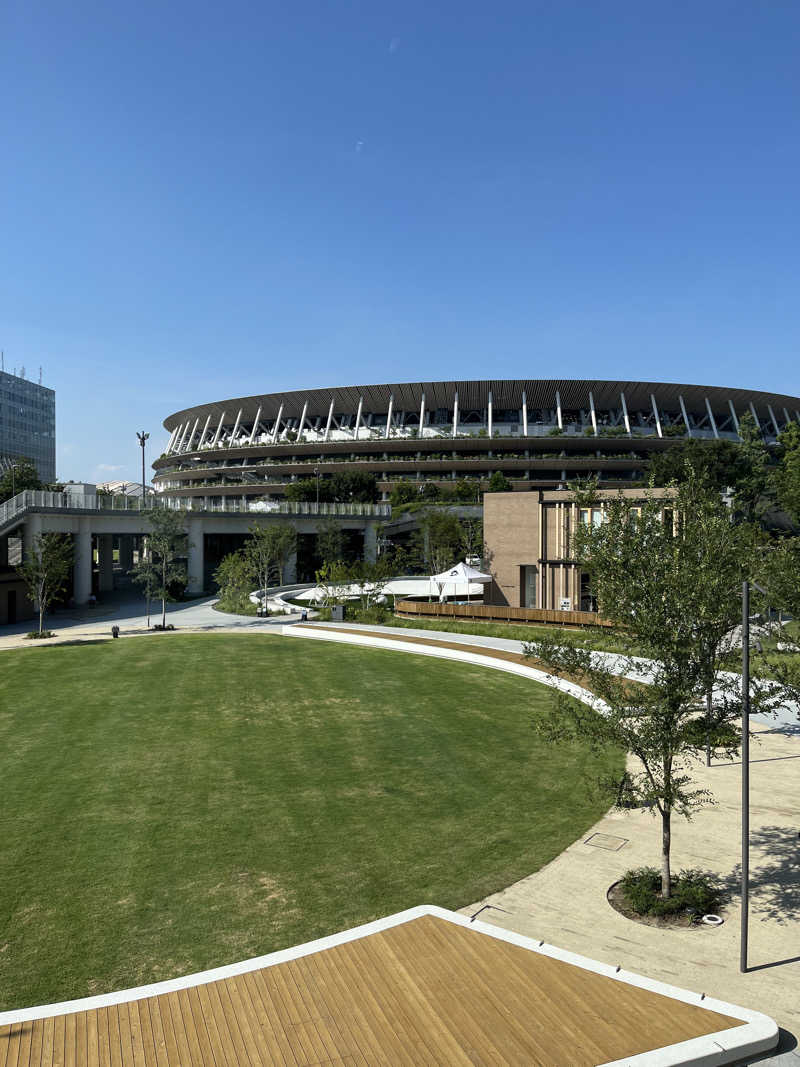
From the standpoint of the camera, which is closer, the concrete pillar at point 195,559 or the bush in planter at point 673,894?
the bush in planter at point 673,894

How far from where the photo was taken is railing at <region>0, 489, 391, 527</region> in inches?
1981

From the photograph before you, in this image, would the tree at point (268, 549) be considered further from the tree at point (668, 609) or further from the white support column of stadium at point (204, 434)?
the white support column of stadium at point (204, 434)

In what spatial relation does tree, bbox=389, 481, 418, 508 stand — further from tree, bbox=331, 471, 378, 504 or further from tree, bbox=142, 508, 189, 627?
tree, bbox=142, 508, 189, 627

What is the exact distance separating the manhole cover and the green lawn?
0.38 m

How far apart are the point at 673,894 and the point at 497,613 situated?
28797 mm

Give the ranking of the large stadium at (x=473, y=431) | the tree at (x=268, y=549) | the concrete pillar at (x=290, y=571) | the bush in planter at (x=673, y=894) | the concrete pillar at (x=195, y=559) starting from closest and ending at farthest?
the bush in planter at (x=673, y=894), the tree at (x=268, y=549), the concrete pillar at (x=195, y=559), the concrete pillar at (x=290, y=571), the large stadium at (x=473, y=431)

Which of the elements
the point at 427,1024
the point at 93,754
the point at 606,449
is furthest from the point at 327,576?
the point at 606,449

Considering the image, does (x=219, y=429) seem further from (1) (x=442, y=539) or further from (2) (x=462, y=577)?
(2) (x=462, y=577)

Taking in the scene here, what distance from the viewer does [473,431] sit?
102m

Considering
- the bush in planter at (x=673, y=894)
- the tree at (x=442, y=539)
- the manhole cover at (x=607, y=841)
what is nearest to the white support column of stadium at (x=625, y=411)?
the tree at (x=442, y=539)

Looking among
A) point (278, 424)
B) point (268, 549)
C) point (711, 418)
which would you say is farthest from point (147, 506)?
point (711, 418)

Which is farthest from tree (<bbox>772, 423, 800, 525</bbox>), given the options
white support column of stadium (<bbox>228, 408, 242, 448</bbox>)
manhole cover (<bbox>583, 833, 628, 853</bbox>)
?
white support column of stadium (<bbox>228, 408, 242, 448</bbox>)

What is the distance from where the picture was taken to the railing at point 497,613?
37.4 metres

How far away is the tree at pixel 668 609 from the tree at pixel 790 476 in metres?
12.1
